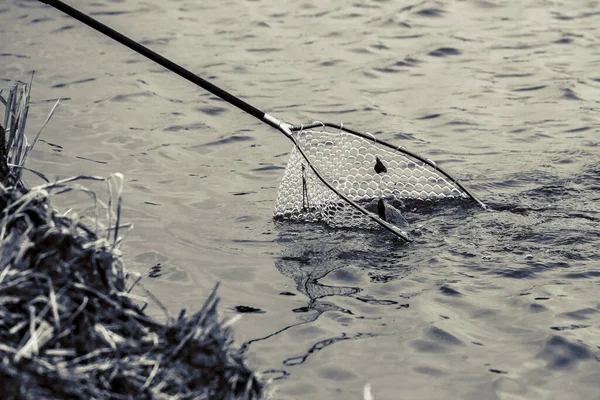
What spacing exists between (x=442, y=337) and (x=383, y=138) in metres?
3.60

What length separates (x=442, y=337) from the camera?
4.43 meters

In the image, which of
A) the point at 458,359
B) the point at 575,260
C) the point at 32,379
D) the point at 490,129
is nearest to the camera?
the point at 32,379

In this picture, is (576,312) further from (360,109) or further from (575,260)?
(360,109)

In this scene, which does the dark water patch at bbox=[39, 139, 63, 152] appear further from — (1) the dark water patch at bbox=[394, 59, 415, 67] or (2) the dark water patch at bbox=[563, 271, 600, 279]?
(2) the dark water patch at bbox=[563, 271, 600, 279]

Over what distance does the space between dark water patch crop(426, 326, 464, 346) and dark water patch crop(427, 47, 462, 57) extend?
20.5 ft

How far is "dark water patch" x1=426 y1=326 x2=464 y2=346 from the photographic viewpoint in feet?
14.3

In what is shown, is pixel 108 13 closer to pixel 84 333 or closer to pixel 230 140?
pixel 230 140

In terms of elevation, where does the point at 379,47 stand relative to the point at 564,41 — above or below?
below

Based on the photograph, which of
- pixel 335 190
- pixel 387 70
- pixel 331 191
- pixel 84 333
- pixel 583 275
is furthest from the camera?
pixel 387 70

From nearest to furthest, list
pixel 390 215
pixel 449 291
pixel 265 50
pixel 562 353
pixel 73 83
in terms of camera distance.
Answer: pixel 562 353
pixel 449 291
pixel 390 215
pixel 73 83
pixel 265 50

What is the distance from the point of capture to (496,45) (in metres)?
10.4

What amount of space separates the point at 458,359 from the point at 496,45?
6.94m

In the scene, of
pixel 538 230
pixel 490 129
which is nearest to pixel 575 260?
pixel 538 230

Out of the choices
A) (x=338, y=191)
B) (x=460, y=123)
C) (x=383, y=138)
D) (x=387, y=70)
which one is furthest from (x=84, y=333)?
(x=387, y=70)
